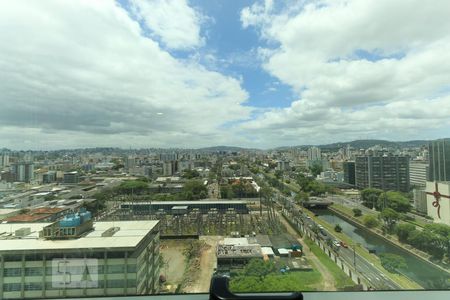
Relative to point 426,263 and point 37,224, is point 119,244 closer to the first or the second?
point 37,224

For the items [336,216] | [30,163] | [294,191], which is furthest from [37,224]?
[294,191]

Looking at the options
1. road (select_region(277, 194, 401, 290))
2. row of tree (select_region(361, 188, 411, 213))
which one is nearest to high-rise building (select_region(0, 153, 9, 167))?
road (select_region(277, 194, 401, 290))

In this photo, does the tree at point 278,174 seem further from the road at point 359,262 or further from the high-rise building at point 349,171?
the high-rise building at point 349,171

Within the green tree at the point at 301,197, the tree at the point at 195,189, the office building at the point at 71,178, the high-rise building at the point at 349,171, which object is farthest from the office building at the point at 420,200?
the office building at the point at 71,178

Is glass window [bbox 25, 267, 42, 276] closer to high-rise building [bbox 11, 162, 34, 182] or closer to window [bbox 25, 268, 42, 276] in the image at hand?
window [bbox 25, 268, 42, 276]

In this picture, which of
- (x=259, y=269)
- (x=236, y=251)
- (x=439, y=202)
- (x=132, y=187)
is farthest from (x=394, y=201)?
(x=132, y=187)

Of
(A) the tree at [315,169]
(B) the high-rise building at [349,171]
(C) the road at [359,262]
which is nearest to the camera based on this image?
(C) the road at [359,262]
